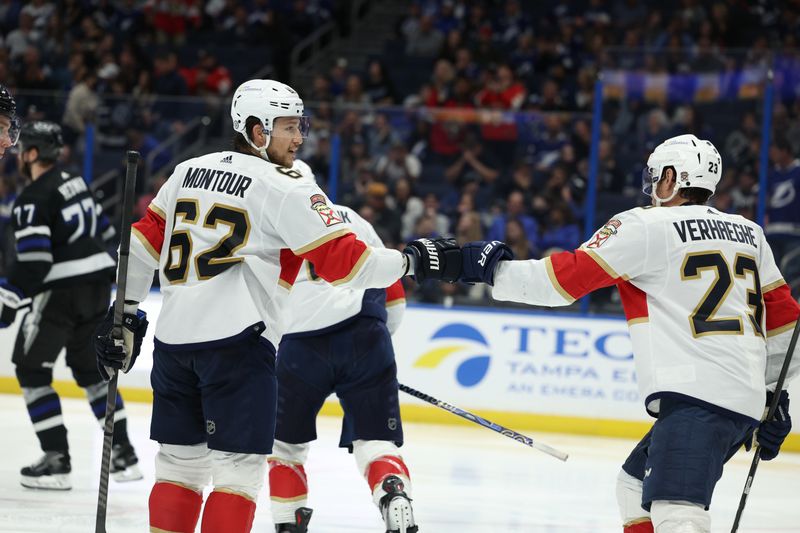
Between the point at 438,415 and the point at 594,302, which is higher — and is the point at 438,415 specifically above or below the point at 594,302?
below

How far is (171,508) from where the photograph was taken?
3439mm

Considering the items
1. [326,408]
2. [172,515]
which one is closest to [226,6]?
[326,408]

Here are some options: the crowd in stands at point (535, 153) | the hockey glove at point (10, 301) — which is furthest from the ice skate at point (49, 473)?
the crowd in stands at point (535, 153)

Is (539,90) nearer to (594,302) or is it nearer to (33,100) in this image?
(594,302)

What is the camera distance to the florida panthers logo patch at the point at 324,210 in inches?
133

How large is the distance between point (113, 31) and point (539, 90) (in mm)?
5121

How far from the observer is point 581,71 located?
35.7 ft

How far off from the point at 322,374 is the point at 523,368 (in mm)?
3701

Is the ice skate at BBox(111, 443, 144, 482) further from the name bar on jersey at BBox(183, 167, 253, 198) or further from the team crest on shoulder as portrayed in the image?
the team crest on shoulder

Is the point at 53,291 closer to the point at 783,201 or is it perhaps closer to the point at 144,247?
the point at 144,247

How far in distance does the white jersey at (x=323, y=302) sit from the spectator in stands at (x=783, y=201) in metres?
4.18

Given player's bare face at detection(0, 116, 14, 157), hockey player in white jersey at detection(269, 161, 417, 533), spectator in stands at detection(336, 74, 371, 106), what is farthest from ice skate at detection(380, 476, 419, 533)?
spectator in stands at detection(336, 74, 371, 106)

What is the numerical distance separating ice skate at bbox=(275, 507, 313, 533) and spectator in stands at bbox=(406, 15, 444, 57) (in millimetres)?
8167

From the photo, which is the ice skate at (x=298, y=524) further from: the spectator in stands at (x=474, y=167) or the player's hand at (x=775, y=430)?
the spectator in stands at (x=474, y=167)
